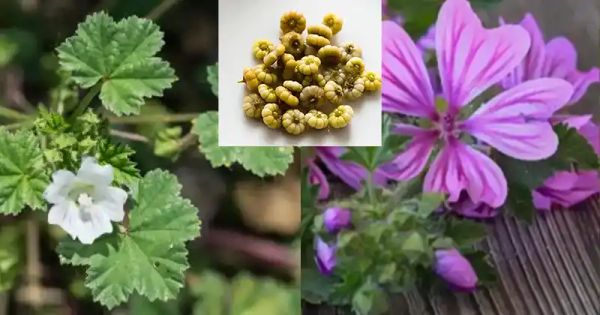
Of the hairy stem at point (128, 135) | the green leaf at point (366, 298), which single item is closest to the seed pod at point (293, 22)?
the hairy stem at point (128, 135)

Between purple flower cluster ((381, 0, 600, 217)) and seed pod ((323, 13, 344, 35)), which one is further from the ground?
seed pod ((323, 13, 344, 35))

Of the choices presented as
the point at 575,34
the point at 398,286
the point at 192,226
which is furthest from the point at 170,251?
the point at 575,34

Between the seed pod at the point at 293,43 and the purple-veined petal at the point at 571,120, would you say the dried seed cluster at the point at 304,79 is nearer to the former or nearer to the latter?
the seed pod at the point at 293,43

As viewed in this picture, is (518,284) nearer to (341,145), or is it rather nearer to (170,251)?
(341,145)

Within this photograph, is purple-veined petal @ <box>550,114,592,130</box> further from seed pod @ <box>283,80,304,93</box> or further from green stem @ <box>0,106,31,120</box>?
green stem @ <box>0,106,31,120</box>

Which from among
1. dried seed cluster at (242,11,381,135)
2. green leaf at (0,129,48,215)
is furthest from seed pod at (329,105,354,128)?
green leaf at (0,129,48,215)

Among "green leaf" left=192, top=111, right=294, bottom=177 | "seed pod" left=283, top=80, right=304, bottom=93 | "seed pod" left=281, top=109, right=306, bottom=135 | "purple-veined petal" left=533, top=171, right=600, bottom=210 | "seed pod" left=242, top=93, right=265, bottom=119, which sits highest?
"seed pod" left=283, top=80, right=304, bottom=93

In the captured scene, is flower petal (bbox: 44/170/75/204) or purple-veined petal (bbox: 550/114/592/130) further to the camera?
purple-veined petal (bbox: 550/114/592/130)
